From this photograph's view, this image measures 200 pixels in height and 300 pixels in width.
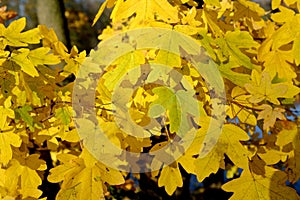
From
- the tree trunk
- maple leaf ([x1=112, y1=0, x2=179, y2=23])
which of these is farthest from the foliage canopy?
the tree trunk

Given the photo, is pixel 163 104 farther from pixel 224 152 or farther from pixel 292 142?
pixel 292 142

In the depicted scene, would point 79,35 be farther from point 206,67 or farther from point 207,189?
point 206,67

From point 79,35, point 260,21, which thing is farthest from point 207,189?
point 79,35

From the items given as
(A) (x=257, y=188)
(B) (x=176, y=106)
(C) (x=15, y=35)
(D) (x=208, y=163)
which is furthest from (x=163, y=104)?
(C) (x=15, y=35)

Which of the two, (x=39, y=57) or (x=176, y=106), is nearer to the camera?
(x=176, y=106)

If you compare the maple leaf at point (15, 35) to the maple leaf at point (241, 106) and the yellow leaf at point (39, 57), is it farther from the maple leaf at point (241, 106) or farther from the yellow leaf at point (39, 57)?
the maple leaf at point (241, 106)
